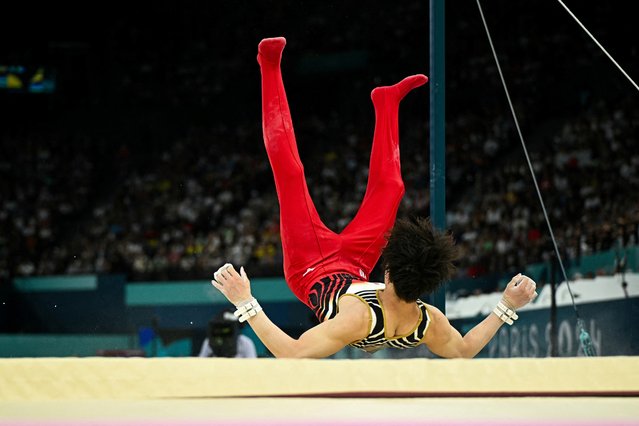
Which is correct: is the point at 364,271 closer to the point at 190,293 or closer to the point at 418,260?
the point at 418,260

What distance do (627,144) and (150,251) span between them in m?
6.50

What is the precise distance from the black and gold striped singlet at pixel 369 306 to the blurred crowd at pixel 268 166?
518 cm

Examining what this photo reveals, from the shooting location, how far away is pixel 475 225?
10812mm

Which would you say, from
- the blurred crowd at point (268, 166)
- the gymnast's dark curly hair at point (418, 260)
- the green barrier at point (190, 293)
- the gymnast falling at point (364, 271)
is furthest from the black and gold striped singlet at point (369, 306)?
the green barrier at point (190, 293)

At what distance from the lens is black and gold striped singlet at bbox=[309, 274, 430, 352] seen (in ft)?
11.2

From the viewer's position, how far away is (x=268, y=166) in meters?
14.1

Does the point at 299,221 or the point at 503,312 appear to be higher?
the point at 299,221

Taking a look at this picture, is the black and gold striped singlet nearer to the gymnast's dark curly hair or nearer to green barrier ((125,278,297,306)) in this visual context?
the gymnast's dark curly hair

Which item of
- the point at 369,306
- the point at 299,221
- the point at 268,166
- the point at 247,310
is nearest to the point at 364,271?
the point at 299,221

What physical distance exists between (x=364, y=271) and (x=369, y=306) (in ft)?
2.93

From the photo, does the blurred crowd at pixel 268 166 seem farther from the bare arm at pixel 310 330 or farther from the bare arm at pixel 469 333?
the bare arm at pixel 310 330

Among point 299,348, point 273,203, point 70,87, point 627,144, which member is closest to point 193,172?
point 273,203

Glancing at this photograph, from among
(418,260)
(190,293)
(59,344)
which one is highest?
(418,260)

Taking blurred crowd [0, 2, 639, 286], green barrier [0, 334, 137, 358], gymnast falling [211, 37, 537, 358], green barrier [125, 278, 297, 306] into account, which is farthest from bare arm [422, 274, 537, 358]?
green barrier [0, 334, 137, 358]
